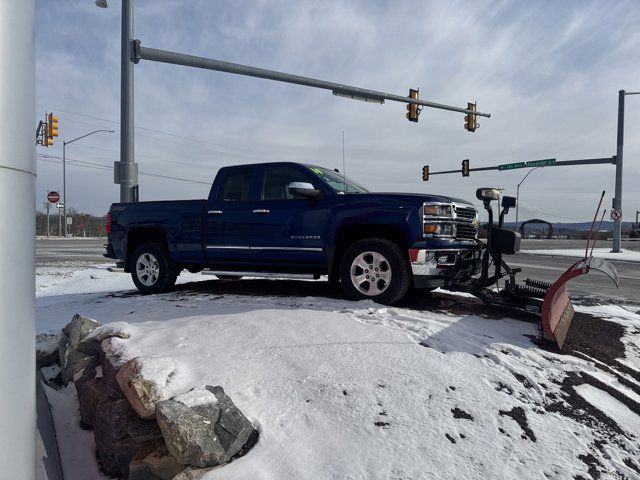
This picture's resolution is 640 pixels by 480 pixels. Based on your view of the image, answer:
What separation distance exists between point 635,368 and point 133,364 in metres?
3.96

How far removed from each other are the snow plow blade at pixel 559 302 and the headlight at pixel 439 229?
123 cm

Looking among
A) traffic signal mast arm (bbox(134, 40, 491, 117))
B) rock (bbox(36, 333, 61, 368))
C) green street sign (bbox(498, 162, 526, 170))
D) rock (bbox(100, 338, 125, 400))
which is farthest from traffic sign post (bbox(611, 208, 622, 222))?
rock (bbox(100, 338, 125, 400))

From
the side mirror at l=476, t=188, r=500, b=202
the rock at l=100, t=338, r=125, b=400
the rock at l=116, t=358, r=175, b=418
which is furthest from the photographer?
the side mirror at l=476, t=188, r=500, b=202

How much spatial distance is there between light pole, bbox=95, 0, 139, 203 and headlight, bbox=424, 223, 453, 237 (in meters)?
7.68

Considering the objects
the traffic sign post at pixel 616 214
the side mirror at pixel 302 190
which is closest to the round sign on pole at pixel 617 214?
the traffic sign post at pixel 616 214

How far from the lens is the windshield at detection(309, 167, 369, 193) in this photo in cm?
604

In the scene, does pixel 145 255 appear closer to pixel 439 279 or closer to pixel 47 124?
pixel 439 279

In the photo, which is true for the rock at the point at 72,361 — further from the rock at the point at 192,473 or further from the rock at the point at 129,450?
the rock at the point at 192,473

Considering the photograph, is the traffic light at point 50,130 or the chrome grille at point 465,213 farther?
the traffic light at point 50,130

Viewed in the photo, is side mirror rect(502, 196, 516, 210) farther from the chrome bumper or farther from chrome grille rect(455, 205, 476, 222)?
the chrome bumper

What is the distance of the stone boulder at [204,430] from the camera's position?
266 centimetres

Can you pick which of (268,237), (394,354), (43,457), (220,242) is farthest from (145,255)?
(394,354)

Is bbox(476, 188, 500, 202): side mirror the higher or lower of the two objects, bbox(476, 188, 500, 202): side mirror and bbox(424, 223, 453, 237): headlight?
the higher

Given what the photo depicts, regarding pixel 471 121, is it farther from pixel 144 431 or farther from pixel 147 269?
pixel 144 431
